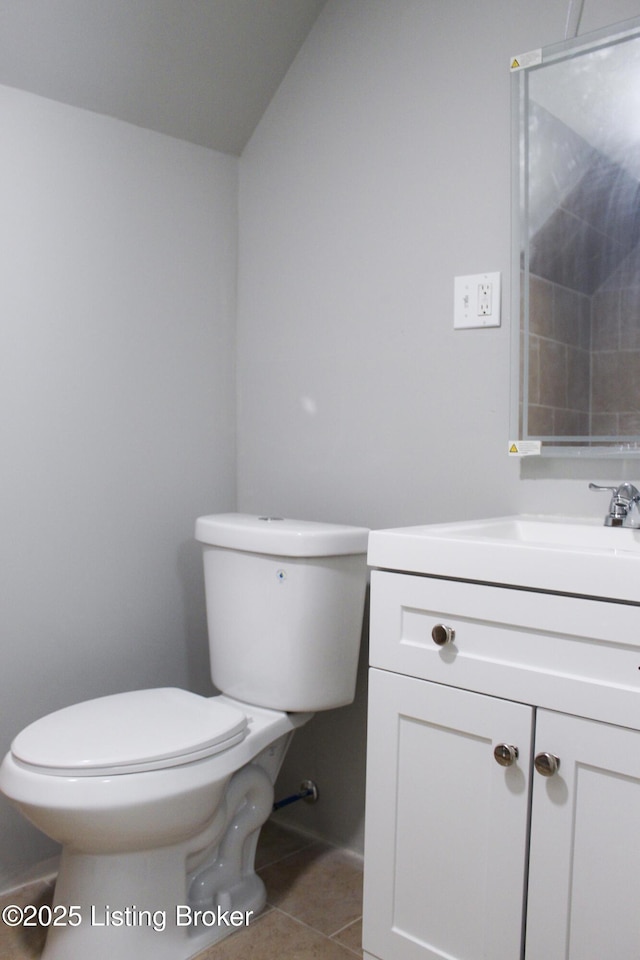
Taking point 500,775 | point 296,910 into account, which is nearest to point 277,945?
point 296,910

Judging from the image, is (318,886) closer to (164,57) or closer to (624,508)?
(624,508)

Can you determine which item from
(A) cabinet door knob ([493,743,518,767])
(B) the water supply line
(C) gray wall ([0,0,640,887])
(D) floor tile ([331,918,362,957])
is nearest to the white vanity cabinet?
(A) cabinet door knob ([493,743,518,767])

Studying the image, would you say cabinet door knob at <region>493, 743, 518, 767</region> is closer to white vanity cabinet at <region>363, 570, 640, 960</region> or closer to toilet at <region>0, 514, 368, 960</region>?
white vanity cabinet at <region>363, 570, 640, 960</region>

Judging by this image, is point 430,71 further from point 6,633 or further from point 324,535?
point 6,633

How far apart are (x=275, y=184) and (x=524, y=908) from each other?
5.47 feet

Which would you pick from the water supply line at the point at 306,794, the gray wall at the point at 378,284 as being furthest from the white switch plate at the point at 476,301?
the water supply line at the point at 306,794

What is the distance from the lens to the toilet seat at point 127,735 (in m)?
1.34

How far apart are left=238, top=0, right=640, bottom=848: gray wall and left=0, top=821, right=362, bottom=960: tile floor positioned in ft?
0.26

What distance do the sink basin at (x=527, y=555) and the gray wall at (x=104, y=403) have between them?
80 cm

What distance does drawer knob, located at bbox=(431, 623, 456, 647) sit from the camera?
1215 millimetres

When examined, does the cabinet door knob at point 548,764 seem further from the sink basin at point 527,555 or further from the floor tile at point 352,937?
the floor tile at point 352,937

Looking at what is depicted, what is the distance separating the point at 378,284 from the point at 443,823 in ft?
3.72

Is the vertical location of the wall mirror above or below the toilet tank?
above

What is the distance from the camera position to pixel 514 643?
1.15 metres
